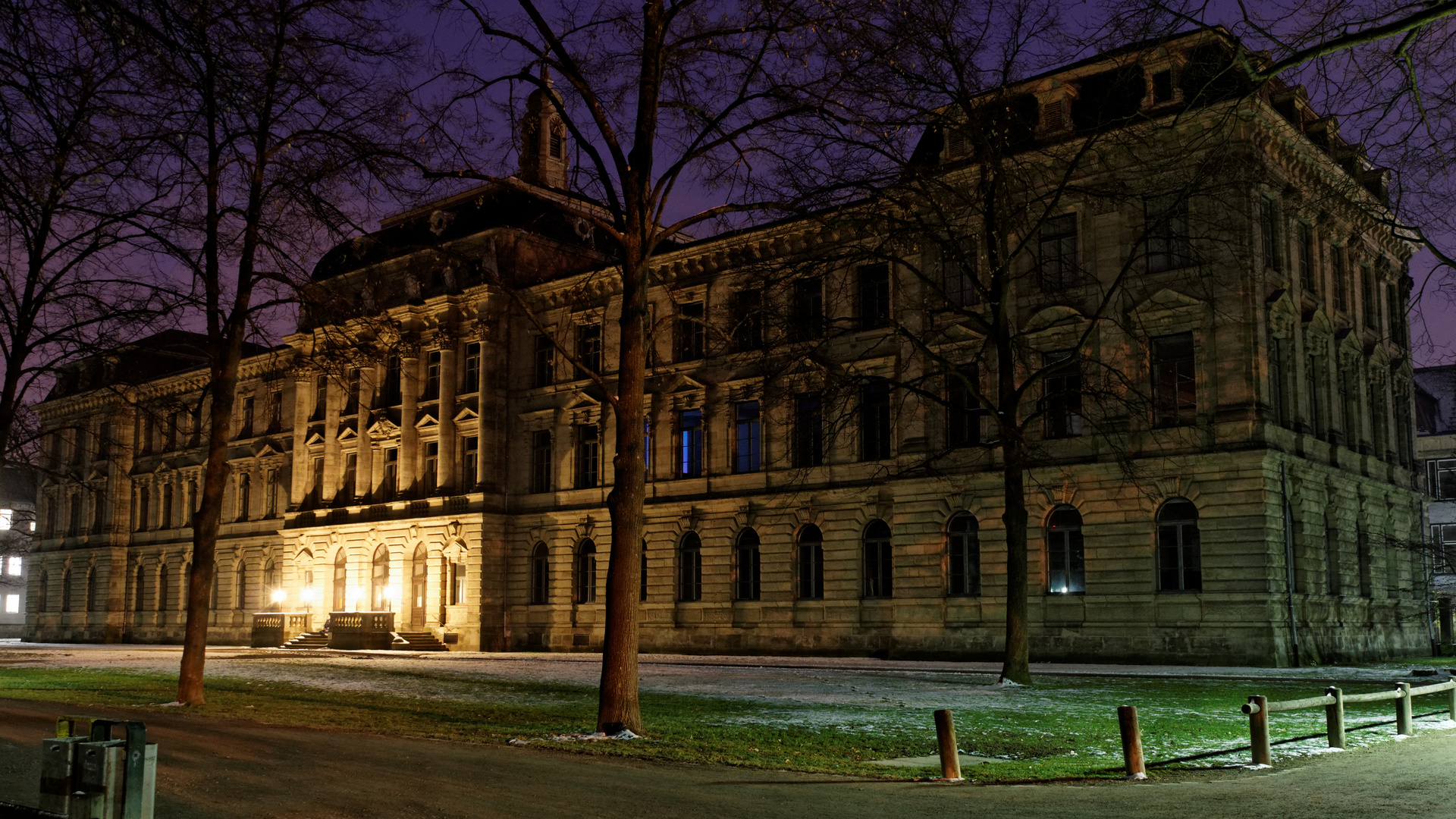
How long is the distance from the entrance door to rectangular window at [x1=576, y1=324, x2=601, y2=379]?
1119 centimetres

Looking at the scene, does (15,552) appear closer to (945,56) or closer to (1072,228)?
(1072,228)

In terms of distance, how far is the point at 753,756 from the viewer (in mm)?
15055

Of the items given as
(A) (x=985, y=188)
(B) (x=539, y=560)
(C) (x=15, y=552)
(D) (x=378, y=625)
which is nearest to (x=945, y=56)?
(A) (x=985, y=188)

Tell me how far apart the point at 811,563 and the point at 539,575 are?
1408 cm

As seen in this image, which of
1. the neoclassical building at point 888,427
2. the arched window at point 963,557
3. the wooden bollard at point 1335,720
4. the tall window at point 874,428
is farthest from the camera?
the tall window at point 874,428

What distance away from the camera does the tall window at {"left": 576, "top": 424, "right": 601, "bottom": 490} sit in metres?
53.4

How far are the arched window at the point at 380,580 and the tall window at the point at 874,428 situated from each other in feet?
80.6

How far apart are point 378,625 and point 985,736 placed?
142 ft

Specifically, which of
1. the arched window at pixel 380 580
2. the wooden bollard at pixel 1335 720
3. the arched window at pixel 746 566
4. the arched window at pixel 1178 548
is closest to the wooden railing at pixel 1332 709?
the wooden bollard at pixel 1335 720

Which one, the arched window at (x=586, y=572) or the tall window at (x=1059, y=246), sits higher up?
the tall window at (x=1059, y=246)

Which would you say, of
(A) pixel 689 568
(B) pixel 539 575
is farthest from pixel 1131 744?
(B) pixel 539 575

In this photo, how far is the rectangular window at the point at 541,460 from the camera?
55.5 m

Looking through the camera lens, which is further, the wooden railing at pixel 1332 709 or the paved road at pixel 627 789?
the wooden railing at pixel 1332 709

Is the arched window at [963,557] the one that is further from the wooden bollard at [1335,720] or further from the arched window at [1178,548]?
the wooden bollard at [1335,720]
